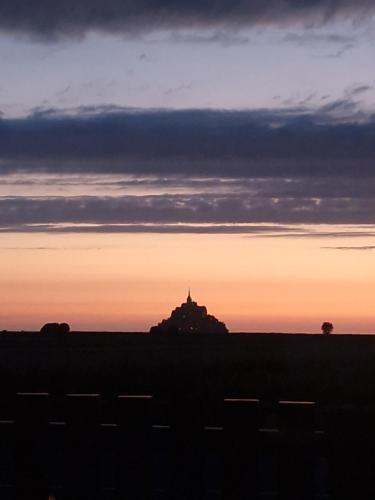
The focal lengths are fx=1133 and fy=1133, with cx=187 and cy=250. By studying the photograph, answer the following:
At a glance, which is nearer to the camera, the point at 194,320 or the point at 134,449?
the point at 134,449

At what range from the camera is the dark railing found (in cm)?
552

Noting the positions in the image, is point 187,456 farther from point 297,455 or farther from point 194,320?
point 194,320

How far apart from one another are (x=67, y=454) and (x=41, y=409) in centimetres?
26

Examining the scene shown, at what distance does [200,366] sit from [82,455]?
41410 millimetres

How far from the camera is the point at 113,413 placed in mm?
5879

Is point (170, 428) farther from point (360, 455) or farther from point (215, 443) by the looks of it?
point (360, 455)

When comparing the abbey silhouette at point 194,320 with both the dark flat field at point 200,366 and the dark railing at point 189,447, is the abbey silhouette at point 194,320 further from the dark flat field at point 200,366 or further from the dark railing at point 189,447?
the dark railing at point 189,447

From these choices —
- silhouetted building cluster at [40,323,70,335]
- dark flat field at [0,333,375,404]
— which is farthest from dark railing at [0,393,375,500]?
silhouetted building cluster at [40,323,70,335]

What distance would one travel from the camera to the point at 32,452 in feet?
18.9

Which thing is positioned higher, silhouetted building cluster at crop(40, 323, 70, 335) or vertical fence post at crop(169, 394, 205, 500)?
silhouetted building cluster at crop(40, 323, 70, 335)

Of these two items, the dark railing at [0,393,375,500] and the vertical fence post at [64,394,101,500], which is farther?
the vertical fence post at [64,394,101,500]

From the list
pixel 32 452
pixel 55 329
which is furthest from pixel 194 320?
pixel 32 452

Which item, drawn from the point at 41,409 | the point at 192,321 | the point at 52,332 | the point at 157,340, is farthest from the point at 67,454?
the point at 192,321

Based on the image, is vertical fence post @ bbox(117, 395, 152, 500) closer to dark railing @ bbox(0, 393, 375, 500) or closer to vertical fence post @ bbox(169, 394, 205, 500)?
dark railing @ bbox(0, 393, 375, 500)
